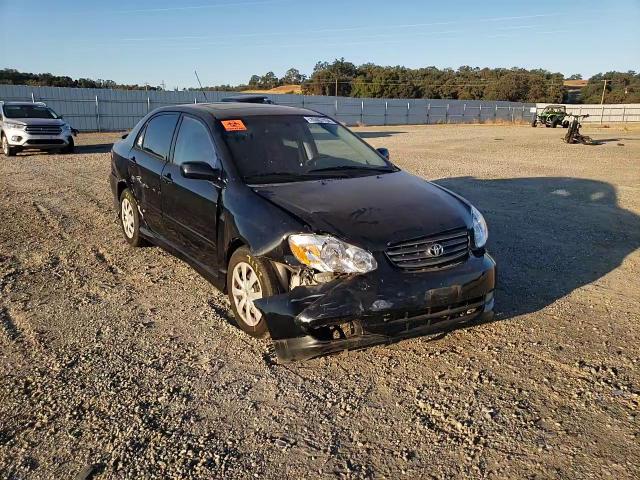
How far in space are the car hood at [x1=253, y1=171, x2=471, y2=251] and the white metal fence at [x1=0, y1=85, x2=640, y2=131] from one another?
20061 millimetres

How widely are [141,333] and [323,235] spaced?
1605mm

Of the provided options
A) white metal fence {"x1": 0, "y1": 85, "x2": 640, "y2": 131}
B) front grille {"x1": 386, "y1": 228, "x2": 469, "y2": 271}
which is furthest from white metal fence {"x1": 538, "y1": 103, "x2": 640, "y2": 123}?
front grille {"x1": 386, "y1": 228, "x2": 469, "y2": 271}

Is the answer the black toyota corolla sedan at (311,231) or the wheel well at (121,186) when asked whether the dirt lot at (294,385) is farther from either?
the wheel well at (121,186)

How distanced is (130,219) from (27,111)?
12.7 m

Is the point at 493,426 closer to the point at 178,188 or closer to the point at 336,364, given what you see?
the point at 336,364

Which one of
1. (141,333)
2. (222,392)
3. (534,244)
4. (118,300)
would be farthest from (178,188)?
(534,244)

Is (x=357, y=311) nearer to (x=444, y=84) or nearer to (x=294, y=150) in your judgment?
(x=294, y=150)

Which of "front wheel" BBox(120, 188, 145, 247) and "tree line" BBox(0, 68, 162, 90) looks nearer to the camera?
"front wheel" BBox(120, 188, 145, 247)

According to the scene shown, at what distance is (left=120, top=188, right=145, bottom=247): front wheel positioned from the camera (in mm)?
5914

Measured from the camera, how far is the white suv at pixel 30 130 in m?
15.3

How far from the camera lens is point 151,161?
5457 millimetres

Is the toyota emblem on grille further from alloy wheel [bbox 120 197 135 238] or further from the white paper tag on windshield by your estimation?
alloy wheel [bbox 120 197 135 238]

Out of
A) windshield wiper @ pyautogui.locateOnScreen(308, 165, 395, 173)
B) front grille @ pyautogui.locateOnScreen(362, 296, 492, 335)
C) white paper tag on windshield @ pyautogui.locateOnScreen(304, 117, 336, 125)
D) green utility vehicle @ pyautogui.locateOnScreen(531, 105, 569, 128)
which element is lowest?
front grille @ pyautogui.locateOnScreen(362, 296, 492, 335)

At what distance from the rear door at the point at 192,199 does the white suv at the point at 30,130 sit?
12.4 meters
